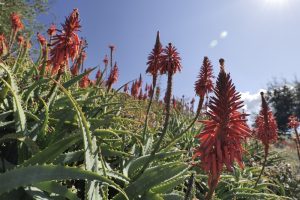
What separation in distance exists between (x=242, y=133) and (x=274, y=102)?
38842 millimetres

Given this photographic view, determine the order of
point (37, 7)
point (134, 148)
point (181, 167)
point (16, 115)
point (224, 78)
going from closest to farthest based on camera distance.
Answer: point (224, 78), point (16, 115), point (181, 167), point (134, 148), point (37, 7)

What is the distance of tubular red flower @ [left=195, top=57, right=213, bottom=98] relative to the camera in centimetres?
386

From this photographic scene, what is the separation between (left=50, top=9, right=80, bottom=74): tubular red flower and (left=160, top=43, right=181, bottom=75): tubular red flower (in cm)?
87

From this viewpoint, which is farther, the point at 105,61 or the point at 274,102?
the point at 274,102

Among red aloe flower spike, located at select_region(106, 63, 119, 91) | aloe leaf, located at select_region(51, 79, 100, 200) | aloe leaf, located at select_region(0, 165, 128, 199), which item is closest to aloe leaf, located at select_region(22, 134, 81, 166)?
aloe leaf, located at select_region(51, 79, 100, 200)

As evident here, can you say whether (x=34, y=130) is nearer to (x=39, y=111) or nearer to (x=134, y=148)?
(x=39, y=111)

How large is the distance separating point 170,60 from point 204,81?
0.53 meters

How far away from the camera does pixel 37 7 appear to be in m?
20.8

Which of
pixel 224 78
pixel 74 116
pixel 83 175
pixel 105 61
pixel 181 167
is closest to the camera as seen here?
pixel 83 175

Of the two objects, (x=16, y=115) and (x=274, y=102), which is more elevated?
(x=274, y=102)

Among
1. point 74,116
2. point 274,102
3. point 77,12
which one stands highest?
point 274,102

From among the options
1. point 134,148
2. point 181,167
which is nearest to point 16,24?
point 134,148

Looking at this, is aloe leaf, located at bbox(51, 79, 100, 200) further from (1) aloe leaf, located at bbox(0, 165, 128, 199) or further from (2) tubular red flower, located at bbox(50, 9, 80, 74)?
(2) tubular red flower, located at bbox(50, 9, 80, 74)

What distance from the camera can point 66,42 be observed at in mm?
3436
